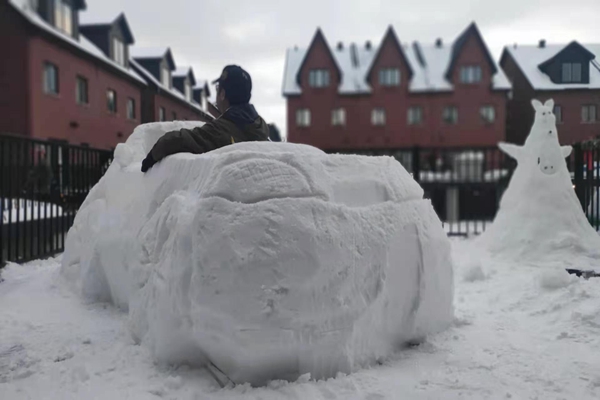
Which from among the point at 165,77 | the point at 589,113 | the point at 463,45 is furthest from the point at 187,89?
the point at 463,45

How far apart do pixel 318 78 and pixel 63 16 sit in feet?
49.9

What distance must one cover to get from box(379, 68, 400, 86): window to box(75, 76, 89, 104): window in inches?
678

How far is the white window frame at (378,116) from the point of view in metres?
27.5

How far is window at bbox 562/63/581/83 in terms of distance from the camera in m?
4.44

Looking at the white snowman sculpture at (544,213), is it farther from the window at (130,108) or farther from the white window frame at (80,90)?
the white window frame at (80,90)

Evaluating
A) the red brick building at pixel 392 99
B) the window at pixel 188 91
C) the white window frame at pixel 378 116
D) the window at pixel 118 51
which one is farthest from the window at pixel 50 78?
the white window frame at pixel 378 116

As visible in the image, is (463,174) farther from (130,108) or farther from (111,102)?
(111,102)

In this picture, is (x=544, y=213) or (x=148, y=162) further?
(x=544, y=213)

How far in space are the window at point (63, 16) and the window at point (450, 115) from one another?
65.0 feet

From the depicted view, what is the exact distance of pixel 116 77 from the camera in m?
14.0

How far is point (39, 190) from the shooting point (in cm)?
705

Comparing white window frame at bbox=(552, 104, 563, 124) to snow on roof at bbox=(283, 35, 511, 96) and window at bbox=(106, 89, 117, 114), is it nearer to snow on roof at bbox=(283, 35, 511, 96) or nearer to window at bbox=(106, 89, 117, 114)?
window at bbox=(106, 89, 117, 114)

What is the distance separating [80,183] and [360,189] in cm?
661

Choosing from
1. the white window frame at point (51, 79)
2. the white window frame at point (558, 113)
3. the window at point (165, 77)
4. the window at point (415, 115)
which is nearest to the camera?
the white window frame at point (558, 113)
